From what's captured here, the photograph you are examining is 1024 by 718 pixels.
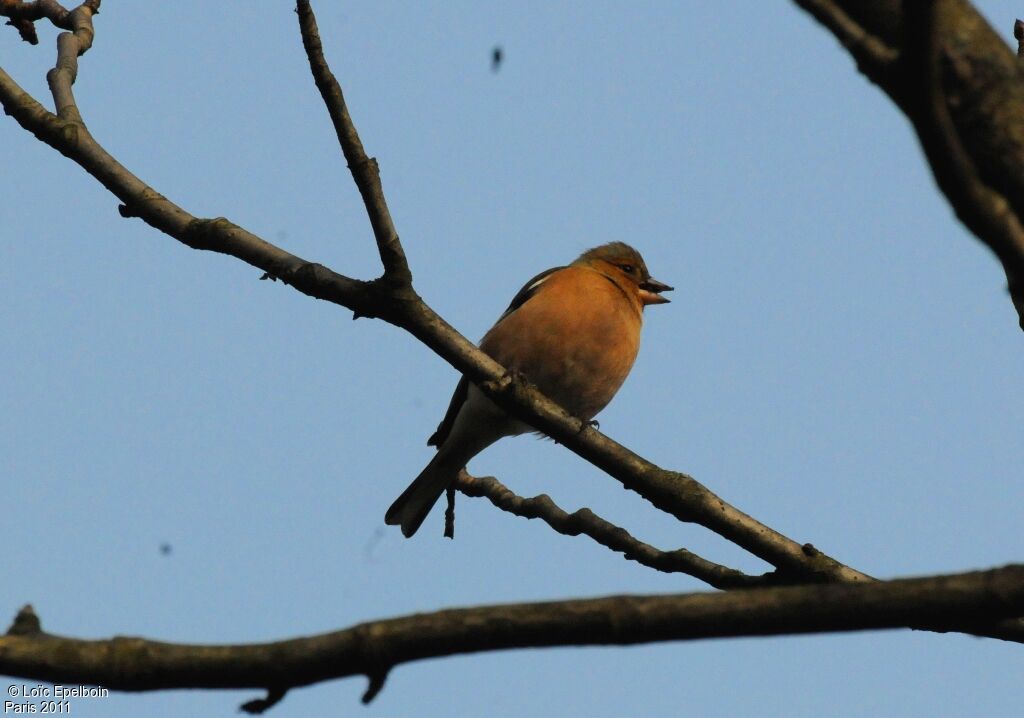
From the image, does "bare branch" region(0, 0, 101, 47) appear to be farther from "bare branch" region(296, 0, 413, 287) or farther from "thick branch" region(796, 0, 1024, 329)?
"thick branch" region(796, 0, 1024, 329)

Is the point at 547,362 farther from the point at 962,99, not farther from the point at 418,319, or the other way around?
the point at 962,99

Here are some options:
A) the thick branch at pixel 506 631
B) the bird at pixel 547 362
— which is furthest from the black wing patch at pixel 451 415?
the thick branch at pixel 506 631

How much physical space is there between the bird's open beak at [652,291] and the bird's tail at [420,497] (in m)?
2.05

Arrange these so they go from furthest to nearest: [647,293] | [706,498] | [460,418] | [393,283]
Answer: [647,293] < [460,418] < [706,498] < [393,283]

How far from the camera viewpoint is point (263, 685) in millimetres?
2473

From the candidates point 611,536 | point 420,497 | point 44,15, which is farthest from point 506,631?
point 420,497

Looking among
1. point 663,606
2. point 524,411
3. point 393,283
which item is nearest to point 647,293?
point 524,411

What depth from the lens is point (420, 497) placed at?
7551 millimetres

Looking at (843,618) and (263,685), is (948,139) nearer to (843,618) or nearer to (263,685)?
(843,618)

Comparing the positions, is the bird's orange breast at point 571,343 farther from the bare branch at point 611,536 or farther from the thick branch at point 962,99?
the thick branch at point 962,99

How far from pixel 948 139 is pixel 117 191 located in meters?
3.12

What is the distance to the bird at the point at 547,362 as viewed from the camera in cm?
723

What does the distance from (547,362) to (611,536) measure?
2.73 meters

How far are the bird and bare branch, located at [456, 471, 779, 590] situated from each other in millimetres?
1690
